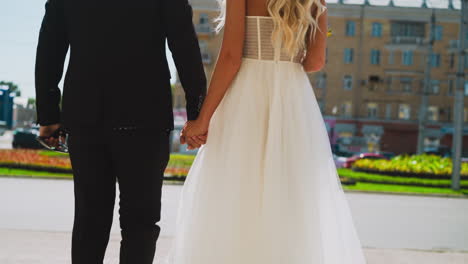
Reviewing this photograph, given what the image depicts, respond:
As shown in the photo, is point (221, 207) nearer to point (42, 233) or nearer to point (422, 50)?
point (42, 233)

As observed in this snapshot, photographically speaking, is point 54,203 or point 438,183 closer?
point 54,203

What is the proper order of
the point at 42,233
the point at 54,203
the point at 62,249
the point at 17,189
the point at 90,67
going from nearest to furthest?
the point at 90,67 < the point at 62,249 < the point at 42,233 < the point at 54,203 < the point at 17,189

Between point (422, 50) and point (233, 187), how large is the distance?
4664cm

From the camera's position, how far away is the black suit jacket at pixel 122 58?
8.30 ft

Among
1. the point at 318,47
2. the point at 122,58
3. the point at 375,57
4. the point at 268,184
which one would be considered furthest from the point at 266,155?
the point at 375,57

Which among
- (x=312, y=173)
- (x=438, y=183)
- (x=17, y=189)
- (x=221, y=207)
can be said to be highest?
(x=312, y=173)

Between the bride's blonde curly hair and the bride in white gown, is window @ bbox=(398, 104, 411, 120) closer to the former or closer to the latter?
the bride in white gown

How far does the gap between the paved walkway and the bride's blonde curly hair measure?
217cm

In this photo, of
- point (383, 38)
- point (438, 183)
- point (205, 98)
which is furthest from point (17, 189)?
point (383, 38)

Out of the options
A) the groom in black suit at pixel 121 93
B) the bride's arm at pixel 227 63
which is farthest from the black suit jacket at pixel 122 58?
the bride's arm at pixel 227 63

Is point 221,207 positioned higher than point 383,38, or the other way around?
point 383,38

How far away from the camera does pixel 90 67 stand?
8.40ft

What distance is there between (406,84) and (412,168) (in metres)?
30.9

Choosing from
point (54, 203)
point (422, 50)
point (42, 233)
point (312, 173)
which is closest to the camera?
point (312, 173)
